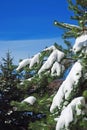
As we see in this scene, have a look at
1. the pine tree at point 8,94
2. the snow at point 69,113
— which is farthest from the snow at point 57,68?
the pine tree at point 8,94

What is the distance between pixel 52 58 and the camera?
793 cm

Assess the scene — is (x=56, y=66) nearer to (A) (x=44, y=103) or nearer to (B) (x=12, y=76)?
(A) (x=44, y=103)

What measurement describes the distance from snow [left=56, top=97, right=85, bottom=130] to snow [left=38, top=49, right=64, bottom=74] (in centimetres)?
115

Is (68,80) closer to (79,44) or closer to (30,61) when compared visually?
(79,44)

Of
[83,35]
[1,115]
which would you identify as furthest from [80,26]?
[1,115]

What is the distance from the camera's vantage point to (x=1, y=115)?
30906 mm

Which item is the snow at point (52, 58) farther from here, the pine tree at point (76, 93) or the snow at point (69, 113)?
the snow at point (69, 113)

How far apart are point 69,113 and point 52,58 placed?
56.9 inches

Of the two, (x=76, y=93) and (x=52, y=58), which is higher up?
(x=52, y=58)

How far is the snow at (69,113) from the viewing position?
269 inches

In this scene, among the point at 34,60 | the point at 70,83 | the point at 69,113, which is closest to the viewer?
the point at 69,113

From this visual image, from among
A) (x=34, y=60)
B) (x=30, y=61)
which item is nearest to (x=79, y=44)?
(x=34, y=60)

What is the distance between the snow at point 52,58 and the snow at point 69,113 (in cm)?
115

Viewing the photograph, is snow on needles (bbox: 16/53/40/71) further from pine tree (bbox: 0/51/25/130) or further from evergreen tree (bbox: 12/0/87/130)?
pine tree (bbox: 0/51/25/130)
